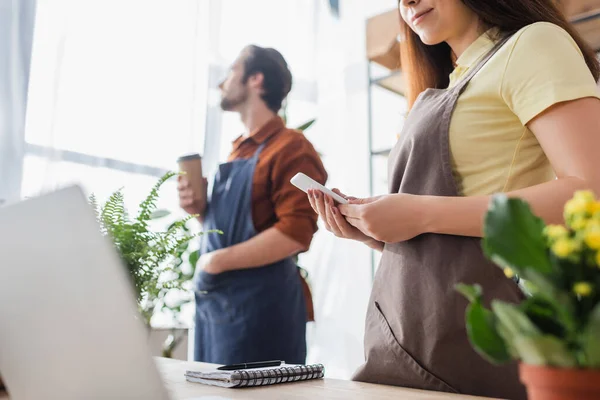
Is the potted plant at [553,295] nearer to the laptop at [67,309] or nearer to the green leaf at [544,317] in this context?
the green leaf at [544,317]

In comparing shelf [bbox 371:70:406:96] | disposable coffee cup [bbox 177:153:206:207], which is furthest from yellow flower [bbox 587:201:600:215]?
shelf [bbox 371:70:406:96]

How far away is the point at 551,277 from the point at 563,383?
6cm

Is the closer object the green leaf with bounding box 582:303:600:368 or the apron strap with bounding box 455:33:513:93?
the green leaf with bounding box 582:303:600:368

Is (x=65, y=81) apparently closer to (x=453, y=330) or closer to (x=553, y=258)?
(x=453, y=330)

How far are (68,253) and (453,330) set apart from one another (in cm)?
64

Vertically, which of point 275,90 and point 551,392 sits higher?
point 275,90

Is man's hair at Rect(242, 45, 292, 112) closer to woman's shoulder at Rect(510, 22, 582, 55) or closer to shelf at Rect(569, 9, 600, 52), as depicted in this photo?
shelf at Rect(569, 9, 600, 52)

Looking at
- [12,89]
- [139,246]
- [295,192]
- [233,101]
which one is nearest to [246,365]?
[139,246]

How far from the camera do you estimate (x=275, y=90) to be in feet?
6.82

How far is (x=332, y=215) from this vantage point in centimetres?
101

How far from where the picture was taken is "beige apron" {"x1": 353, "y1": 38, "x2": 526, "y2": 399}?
870 millimetres

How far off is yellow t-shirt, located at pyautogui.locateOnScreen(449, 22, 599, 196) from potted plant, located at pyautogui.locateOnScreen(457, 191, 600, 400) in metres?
0.54

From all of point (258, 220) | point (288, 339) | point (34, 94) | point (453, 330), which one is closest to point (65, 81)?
point (34, 94)

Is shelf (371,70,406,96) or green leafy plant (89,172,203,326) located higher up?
shelf (371,70,406,96)
